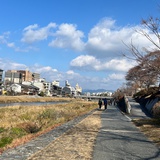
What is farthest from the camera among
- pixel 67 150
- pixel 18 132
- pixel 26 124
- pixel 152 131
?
pixel 26 124

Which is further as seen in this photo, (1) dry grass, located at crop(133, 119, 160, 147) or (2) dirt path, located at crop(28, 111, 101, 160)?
(1) dry grass, located at crop(133, 119, 160, 147)

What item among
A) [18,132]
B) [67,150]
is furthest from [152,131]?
[18,132]

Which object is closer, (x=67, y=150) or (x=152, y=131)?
(x=67, y=150)

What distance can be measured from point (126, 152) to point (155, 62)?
7.34 m

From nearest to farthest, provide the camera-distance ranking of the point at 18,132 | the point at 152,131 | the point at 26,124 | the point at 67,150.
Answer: the point at 67,150
the point at 152,131
the point at 18,132
the point at 26,124

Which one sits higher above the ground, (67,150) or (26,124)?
(26,124)

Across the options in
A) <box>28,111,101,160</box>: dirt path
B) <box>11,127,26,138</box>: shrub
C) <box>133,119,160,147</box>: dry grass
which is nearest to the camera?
<box>28,111,101,160</box>: dirt path

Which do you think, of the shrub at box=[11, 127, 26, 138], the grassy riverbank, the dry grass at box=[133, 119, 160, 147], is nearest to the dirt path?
the grassy riverbank

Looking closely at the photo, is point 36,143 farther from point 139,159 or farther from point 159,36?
point 159,36

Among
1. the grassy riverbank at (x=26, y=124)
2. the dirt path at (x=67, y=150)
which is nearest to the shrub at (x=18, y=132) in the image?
the grassy riverbank at (x=26, y=124)

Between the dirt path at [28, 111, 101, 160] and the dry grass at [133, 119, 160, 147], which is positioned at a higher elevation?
the dry grass at [133, 119, 160, 147]

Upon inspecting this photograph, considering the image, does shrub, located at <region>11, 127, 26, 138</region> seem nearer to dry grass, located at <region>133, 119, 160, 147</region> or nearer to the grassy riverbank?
the grassy riverbank

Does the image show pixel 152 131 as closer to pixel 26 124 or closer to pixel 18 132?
pixel 18 132

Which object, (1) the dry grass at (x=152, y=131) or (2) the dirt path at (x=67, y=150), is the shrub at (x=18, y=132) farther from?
(1) the dry grass at (x=152, y=131)
